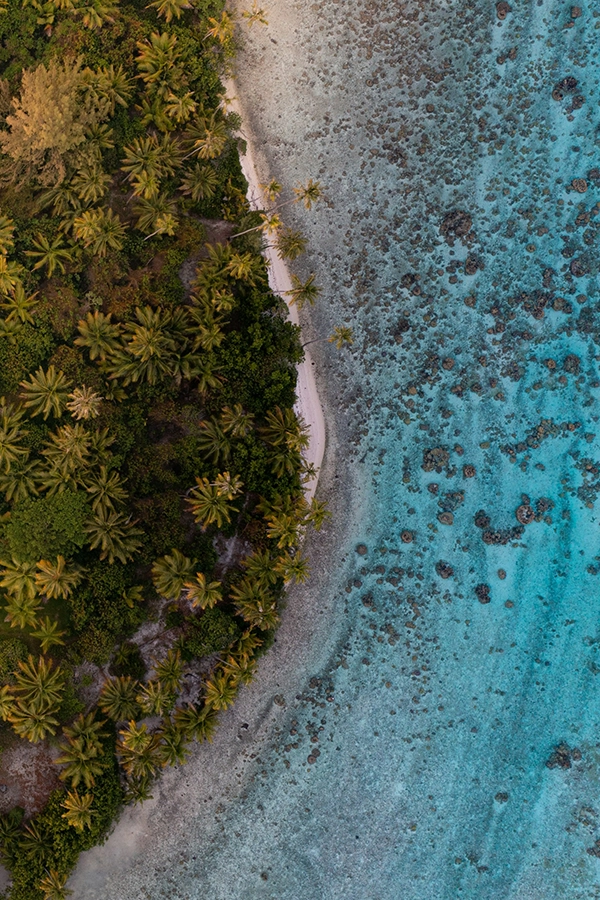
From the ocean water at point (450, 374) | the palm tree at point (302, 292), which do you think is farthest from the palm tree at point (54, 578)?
the palm tree at point (302, 292)

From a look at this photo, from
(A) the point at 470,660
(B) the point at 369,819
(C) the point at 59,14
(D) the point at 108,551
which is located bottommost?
(B) the point at 369,819

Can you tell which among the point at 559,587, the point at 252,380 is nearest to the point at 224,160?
the point at 252,380

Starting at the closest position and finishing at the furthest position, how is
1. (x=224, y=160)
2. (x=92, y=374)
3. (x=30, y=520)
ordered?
1. (x=30, y=520)
2. (x=92, y=374)
3. (x=224, y=160)

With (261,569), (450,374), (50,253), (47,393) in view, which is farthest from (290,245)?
(261,569)

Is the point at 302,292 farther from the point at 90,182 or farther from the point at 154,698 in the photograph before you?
the point at 154,698

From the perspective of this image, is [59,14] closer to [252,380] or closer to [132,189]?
[132,189]

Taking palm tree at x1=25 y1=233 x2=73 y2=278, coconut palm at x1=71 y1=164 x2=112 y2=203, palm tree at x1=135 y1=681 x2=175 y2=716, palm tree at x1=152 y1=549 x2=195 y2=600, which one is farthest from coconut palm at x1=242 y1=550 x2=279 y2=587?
coconut palm at x1=71 y1=164 x2=112 y2=203

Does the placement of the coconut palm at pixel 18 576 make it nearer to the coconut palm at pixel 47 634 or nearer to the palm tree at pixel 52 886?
the coconut palm at pixel 47 634
